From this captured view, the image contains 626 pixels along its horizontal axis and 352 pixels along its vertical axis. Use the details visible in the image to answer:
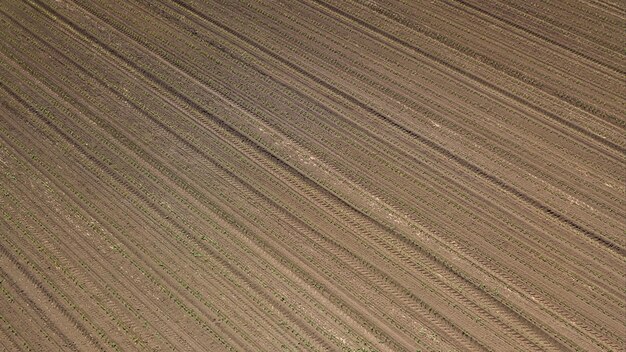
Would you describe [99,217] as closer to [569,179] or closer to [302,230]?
[302,230]

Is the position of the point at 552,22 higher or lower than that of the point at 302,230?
higher

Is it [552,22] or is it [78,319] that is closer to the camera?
[78,319]

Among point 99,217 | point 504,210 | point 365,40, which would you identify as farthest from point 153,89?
point 504,210

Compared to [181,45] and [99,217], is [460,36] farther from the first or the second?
[99,217]

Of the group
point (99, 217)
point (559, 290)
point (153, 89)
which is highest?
point (559, 290)

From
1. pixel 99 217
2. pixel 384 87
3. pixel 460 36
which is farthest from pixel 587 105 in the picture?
pixel 99 217

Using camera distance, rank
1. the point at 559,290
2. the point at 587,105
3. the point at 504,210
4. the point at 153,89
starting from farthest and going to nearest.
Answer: the point at 153,89
the point at 587,105
the point at 504,210
the point at 559,290

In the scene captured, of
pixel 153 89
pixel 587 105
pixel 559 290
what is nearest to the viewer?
pixel 559 290
